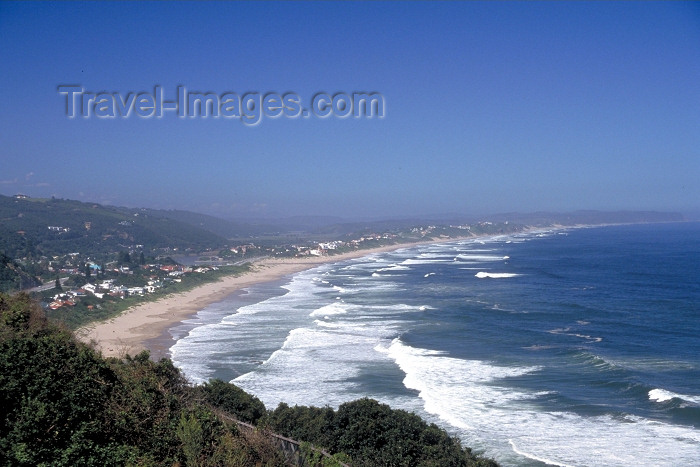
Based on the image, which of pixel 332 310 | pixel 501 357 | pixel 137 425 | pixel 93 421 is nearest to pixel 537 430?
pixel 501 357

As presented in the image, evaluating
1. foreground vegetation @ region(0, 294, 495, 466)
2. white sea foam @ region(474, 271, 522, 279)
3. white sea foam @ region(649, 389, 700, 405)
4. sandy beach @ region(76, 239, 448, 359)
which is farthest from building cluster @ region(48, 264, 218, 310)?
white sea foam @ region(649, 389, 700, 405)

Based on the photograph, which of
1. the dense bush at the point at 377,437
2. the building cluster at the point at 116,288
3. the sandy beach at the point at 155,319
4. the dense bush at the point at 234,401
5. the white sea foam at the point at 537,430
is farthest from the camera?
the building cluster at the point at 116,288

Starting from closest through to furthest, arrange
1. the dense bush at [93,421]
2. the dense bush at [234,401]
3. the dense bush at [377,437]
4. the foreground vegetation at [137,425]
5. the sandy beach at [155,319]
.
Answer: the dense bush at [93,421] → the foreground vegetation at [137,425] → the dense bush at [377,437] → the dense bush at [234,401] → the sandy beach at [155,319]

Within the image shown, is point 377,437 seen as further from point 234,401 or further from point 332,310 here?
point 332,310

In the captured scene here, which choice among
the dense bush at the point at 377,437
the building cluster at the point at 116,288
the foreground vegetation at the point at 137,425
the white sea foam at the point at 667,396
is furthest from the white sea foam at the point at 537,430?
the building cluster at the point at 116,288

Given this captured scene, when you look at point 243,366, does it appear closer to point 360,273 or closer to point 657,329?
point 657,329

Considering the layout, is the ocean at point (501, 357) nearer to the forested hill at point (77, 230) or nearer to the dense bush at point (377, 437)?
the dense bush at point (377, 437)

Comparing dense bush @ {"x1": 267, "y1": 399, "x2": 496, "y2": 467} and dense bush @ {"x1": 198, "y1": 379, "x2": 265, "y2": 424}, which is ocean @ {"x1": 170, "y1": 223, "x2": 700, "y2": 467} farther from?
dense bush @ {"x1": 198, "y1": 379, "x2": 265, "y2": 424}

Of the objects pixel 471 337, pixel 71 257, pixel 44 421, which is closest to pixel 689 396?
pixel 471 337
